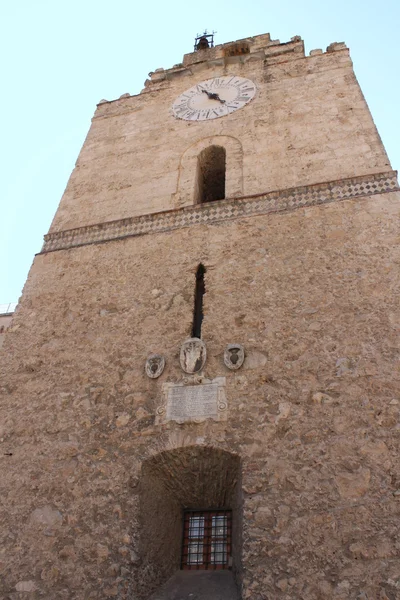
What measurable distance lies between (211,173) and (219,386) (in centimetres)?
459

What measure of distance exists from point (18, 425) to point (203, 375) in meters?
2.10

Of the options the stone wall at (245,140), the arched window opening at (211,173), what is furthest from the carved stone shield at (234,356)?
the arched window opening at (211,173)

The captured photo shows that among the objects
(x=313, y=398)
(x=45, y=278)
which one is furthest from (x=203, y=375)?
(x=45, y=278)

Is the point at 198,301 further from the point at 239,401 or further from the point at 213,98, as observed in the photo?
the point at 213,98

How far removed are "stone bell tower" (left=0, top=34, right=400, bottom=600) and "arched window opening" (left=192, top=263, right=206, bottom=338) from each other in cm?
2

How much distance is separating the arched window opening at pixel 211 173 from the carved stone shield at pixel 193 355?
3.29 metres

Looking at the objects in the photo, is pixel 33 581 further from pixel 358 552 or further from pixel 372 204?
pixel 372 204

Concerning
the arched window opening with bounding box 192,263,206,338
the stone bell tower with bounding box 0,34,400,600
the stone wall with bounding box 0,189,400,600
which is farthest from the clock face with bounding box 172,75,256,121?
the arched window opening with bounding box 192,263,206,338

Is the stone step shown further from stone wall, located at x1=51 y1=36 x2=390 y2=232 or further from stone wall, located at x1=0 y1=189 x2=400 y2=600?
stone wall, located at x1=51 y1=36 x2=390 y2=232

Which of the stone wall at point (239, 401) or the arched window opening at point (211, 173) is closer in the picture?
the stone wall at point (239, 401)

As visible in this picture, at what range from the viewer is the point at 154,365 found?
5.47 m

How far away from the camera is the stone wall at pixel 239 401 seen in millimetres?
4125

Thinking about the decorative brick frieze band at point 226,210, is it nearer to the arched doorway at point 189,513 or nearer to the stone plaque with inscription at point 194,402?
the stone plaque with inscription at point 194,402

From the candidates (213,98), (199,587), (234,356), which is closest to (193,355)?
(234,356)
